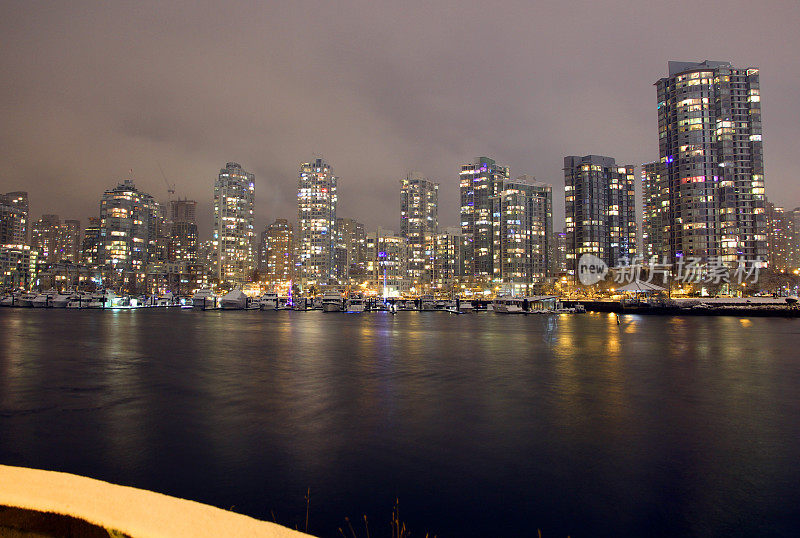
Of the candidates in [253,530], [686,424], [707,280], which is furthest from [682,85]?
[253,530]

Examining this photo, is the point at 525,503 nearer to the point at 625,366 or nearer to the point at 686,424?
the point at 686,424

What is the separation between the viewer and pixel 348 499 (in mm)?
8336

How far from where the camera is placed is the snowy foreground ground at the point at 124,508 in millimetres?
3039

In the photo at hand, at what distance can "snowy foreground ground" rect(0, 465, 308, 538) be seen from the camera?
9.97 ft

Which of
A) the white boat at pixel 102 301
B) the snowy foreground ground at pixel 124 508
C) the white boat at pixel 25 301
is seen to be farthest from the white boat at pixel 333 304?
the snowy foreground ground at pixel 124 508

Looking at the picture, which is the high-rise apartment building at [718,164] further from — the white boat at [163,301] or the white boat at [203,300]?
the white boat at [163,301]

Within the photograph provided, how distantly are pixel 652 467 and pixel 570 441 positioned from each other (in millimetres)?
2047

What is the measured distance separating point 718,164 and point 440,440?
16605 cm

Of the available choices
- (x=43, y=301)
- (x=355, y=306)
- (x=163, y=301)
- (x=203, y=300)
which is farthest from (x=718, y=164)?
(x=43, y=301)

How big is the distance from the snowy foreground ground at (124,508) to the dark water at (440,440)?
456cm

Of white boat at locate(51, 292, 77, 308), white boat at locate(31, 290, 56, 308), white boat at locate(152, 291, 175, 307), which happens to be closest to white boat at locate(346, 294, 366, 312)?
white boat at locate(51, 292, 77, 308)

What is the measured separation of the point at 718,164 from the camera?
5610 inches

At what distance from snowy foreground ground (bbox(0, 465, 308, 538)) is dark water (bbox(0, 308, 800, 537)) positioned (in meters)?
4.56

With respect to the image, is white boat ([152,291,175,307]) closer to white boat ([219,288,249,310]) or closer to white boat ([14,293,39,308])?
white boat ([14,293,39,308])
